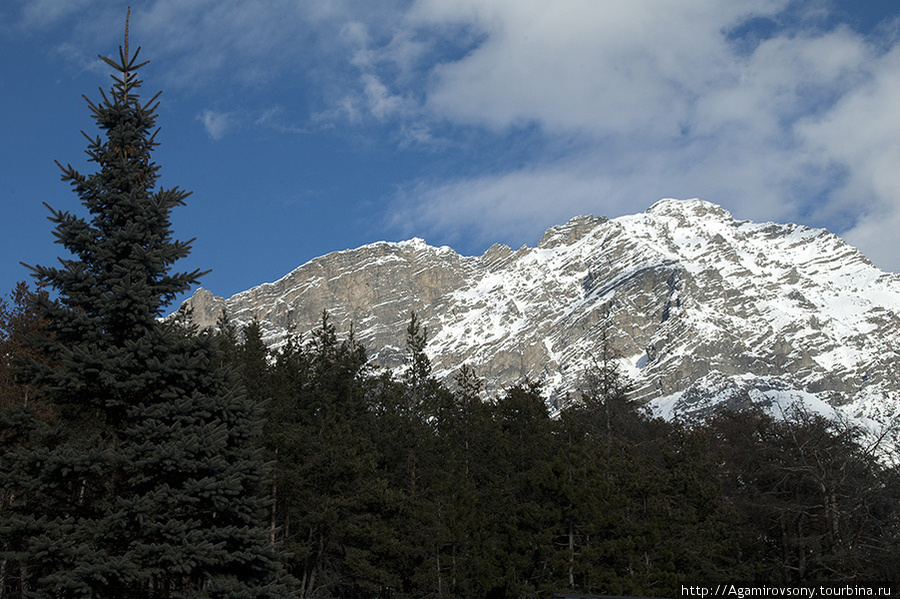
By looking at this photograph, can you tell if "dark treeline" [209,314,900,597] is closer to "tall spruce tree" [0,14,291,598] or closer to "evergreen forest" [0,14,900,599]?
"evergreen forest" [0,14,900,599]

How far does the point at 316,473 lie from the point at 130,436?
61.9 ft

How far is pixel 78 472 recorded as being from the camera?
1391 centimetres

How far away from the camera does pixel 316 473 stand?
3288 cm

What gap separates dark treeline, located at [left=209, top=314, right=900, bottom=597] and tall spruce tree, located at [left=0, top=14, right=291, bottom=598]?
975 cm

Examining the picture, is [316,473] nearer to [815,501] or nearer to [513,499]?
[513,499]

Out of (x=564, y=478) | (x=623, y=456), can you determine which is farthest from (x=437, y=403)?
(x=564, y=478)

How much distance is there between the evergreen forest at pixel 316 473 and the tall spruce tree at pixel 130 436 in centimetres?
5

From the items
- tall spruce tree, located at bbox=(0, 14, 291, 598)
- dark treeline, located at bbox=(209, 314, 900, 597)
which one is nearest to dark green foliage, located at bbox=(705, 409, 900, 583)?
dark treeline, located at bbox=(209, 314, 900, 597)

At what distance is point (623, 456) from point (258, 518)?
2285cm

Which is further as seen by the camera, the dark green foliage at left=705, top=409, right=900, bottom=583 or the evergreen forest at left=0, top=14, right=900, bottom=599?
the dark green foliage at left=705, top=409, right=900, bottom=583

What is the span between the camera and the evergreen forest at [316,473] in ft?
45.0

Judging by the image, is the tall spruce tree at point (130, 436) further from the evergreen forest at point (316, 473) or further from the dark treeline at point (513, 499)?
the dark treeline at point (513, 499)

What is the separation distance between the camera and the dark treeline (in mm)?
28125

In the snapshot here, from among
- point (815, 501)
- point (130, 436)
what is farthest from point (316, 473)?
point (815, 501)
